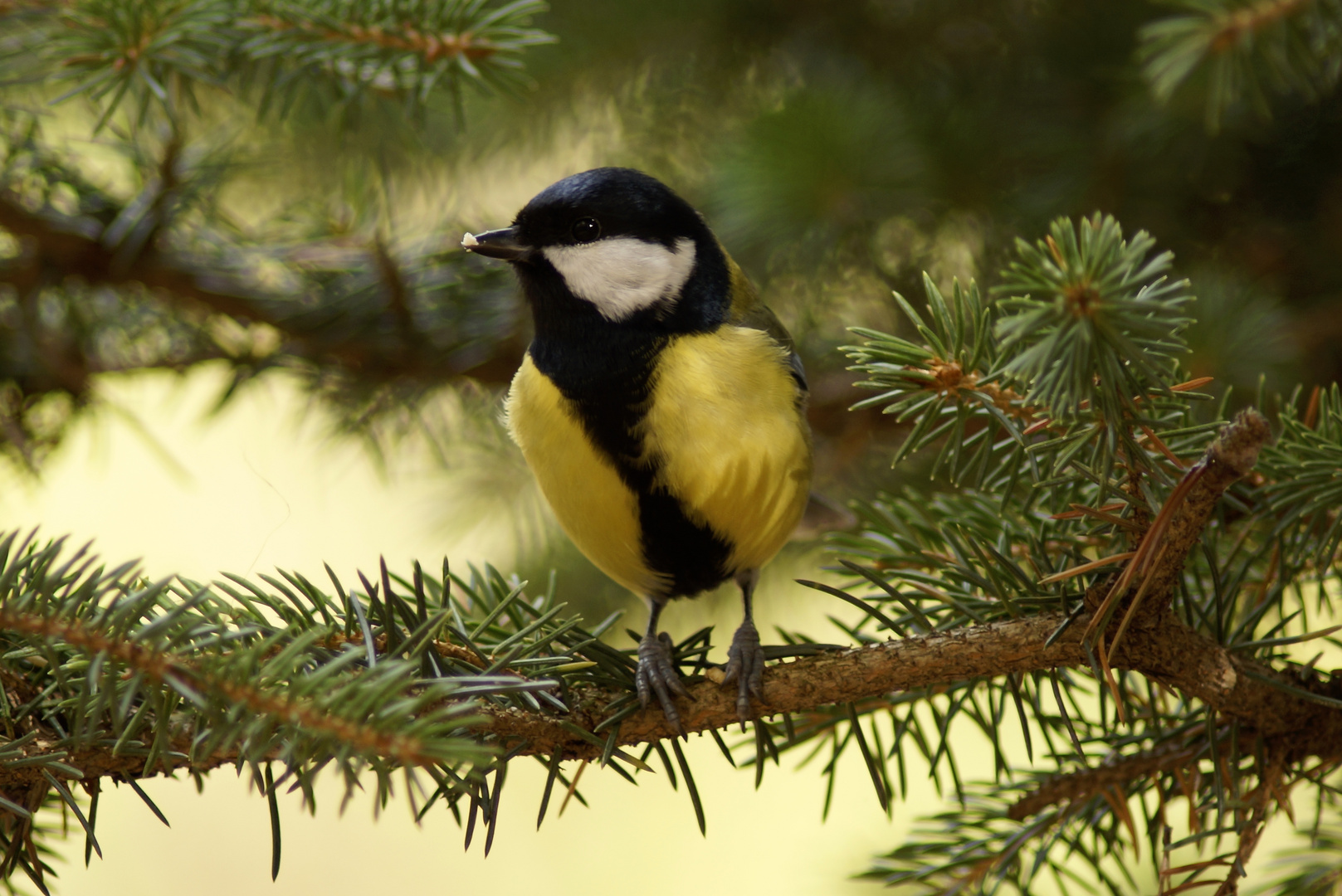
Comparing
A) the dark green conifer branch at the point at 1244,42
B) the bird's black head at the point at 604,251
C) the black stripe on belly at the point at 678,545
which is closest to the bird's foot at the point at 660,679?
the black stripe on belly at the point at 678,545

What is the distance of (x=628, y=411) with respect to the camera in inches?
24.6

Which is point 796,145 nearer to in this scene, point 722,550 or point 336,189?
point 722,550

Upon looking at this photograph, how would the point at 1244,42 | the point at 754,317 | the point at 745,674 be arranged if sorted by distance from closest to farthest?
the point at 745,674 < the point at 1244,42 < the point at 754,317

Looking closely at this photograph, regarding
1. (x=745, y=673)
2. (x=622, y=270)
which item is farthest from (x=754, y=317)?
(x=745, y=673)

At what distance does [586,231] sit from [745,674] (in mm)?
351

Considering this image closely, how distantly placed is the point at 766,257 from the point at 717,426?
37 centimetres

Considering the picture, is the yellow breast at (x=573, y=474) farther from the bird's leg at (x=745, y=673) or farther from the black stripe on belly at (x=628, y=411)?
the bird's leg at (x=745, y=673)

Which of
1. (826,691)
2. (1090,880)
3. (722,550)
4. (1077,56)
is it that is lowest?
(1090,880)

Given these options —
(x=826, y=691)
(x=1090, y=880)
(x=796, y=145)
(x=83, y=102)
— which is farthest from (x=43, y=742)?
(x=1090, y=880)

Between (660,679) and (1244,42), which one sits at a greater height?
(1244,42)

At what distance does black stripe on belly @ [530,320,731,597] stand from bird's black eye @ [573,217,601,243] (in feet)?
0.27

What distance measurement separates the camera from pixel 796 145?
2.70 feet

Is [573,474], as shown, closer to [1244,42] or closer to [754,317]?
[754,317]

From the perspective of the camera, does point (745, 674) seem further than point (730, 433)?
No
